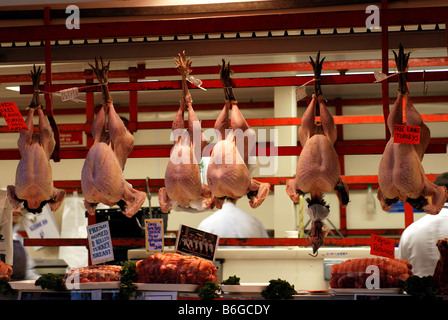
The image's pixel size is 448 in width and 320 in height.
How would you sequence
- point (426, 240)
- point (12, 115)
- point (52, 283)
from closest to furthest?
point (52, 283), point (12, 115), point (426, 240)

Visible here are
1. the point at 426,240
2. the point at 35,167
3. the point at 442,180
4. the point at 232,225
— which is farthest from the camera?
the point at 232,225

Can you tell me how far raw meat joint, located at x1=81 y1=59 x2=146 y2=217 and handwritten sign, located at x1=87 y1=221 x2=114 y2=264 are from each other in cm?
22

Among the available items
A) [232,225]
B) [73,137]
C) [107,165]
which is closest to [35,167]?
[107,165]

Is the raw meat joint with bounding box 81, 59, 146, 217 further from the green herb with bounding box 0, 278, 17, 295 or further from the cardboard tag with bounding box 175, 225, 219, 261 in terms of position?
the green herb with bounding box 0, 278, 17, 295

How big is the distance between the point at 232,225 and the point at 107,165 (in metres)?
2.66

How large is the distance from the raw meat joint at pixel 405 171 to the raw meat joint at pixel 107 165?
145cm

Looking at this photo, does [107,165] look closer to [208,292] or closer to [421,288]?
[208,292]

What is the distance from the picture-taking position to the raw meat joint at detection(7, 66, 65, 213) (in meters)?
3.77

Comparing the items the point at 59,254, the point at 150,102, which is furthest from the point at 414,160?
the point at 59,254

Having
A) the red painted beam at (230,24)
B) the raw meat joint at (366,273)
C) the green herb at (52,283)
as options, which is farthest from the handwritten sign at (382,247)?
the green herb at (52,283)

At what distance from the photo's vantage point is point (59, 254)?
8984 millimetres

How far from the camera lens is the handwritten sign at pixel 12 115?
3.66 meters

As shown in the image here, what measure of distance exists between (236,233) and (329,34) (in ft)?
8.82

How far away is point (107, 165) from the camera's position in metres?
3.69
